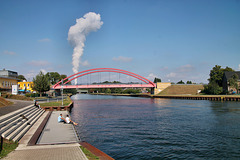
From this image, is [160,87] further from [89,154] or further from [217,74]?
[89,154]

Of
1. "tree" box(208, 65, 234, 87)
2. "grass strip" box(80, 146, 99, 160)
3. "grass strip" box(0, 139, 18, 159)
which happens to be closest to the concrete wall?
"tree" box(208, 65, 234, 87)

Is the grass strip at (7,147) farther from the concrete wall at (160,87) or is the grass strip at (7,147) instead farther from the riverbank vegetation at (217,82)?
the concrete wall at (160,87)

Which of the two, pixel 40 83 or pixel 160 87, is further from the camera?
pixel 160 87

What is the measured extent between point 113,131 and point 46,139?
718 cm

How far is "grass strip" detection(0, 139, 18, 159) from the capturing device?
8.97m

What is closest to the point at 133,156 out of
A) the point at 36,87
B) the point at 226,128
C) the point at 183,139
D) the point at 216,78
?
the point at 183,139

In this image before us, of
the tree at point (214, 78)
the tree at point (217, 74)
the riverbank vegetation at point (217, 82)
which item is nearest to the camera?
the riverbank vegetation at point (217, 82)

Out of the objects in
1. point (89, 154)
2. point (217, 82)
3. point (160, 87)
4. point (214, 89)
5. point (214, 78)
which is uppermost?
point (214, 78)

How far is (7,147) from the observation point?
9.84m

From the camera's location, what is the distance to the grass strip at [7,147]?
8.97m

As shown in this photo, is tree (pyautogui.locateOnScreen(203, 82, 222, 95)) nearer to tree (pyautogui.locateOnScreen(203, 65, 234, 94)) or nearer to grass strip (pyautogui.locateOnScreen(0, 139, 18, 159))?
tree (pyautogui.locateOnScreen(203, 65, 234, 94))

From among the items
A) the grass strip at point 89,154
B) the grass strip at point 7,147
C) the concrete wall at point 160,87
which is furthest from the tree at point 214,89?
the grass strip at point 7,147

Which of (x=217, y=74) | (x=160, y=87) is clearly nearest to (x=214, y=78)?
(x=217, y=74)

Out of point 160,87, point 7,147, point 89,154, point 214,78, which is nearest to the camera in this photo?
point 89,154
